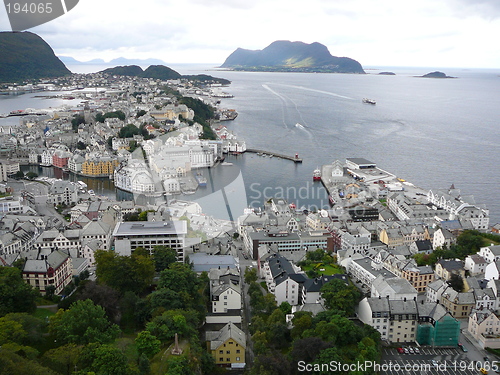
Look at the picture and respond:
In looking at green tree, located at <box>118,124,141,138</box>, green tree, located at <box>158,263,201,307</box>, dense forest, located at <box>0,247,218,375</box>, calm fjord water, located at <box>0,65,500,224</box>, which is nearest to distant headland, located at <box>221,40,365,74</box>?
calm fjord water, located at <box>0,65,500,224</box>

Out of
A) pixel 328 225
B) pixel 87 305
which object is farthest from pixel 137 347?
pixel 328 225

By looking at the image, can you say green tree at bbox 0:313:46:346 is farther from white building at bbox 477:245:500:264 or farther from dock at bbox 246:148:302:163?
dock at bbox 246:148:302:163

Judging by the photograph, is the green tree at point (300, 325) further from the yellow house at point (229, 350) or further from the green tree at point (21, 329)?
the green tree at point (21, 329)

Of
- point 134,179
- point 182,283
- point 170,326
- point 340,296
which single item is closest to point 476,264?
point 340,296

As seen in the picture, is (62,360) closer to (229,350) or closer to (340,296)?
(229,350)

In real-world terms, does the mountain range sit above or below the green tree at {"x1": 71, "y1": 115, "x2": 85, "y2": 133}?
above

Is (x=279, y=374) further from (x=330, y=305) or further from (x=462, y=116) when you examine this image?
(x=462, y=116)

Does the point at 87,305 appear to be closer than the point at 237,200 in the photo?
Yes
